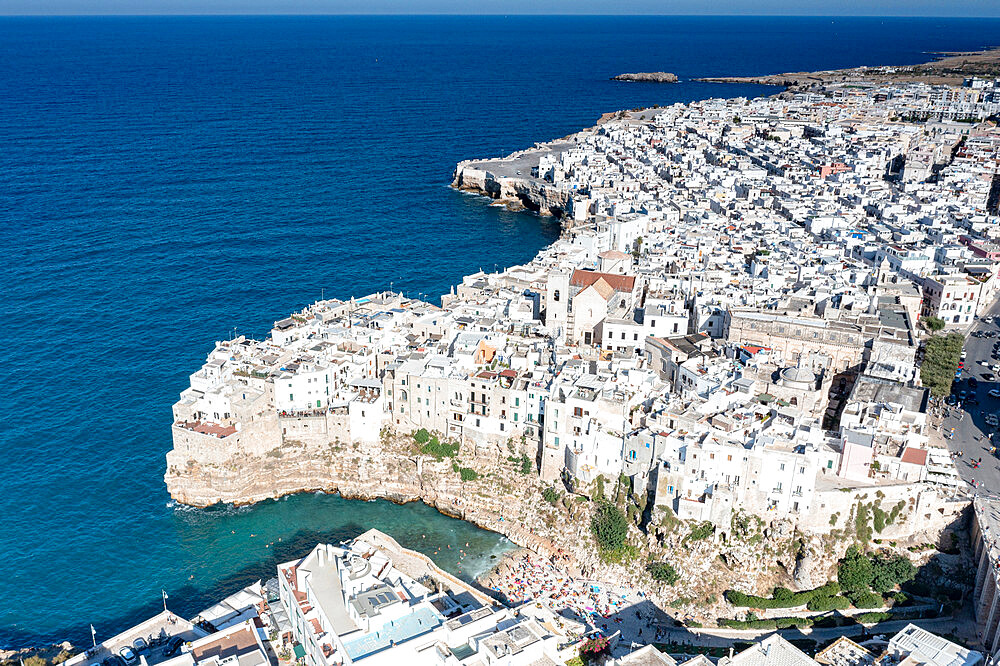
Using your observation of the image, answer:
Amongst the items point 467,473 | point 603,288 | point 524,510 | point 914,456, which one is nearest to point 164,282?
point 467,473

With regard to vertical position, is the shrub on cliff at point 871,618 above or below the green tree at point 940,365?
below

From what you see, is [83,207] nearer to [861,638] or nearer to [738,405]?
[738,405]

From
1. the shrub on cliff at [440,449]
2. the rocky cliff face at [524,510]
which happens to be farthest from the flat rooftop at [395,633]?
the shrub on cliff at [440,449]

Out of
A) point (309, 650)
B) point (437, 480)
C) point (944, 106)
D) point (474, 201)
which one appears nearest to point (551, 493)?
point (437, 480)

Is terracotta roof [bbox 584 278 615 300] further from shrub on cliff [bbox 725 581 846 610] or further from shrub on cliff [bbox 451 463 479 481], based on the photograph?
shrub on cliff [bbox 725 581 846 610]

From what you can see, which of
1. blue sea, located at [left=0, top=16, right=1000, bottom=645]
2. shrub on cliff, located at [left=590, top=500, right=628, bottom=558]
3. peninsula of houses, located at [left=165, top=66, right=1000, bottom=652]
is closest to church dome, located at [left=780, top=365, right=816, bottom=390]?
peninsula of houses, located at [left=165, top=66, right=1000, bottom=652]

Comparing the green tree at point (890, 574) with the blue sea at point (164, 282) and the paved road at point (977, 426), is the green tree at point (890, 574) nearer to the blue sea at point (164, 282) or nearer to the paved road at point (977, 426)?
the paved road at point (977, 426)

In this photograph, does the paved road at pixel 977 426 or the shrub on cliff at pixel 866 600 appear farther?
the paved road at pixel 977 426
